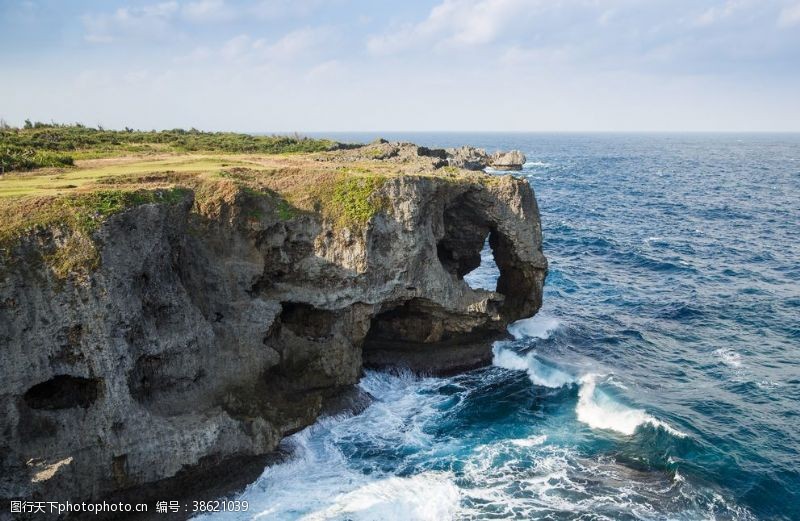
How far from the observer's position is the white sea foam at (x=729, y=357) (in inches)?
1363

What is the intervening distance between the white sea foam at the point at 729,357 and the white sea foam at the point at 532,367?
10.0 m

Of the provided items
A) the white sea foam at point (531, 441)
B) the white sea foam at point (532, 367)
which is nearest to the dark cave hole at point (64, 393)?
the white sea foam at point (531, 441)

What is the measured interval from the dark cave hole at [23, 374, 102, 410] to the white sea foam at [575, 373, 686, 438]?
75.2ft

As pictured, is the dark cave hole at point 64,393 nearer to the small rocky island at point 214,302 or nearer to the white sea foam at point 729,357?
the small rocky island at point 214,302

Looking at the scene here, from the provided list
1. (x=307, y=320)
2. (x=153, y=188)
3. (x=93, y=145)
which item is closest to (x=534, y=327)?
(x=307, y=320)

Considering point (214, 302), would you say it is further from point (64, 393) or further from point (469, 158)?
point (469, 158)

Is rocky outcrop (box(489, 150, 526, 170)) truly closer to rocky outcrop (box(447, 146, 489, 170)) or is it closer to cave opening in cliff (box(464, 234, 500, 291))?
rocky outcrop (box(447, 146, 489, 170))

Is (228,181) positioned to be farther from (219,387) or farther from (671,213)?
(671,213)

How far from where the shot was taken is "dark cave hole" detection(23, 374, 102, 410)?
71.5 ft

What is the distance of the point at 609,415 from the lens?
29672 millimetres

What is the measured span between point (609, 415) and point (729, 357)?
11.5 m

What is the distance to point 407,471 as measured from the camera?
2573 centimetres

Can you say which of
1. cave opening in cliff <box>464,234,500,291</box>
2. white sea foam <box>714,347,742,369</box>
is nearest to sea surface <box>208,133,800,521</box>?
white sea foam <box>714,347,742,369</box>

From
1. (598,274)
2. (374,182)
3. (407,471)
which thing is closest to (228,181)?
(374,182)
